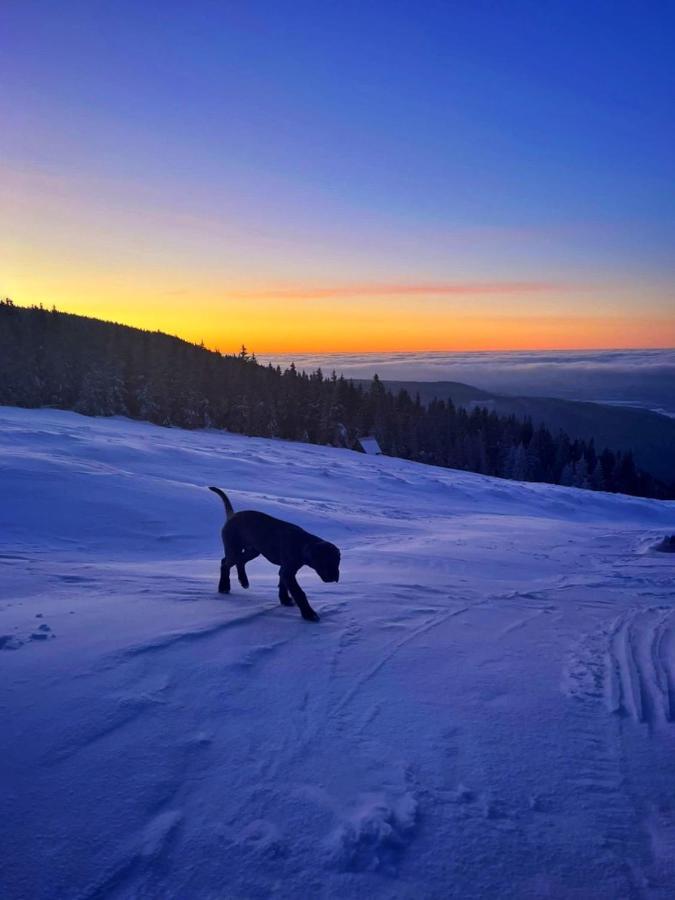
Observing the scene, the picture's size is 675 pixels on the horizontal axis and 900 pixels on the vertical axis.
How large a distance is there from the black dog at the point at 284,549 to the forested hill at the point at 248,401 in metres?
52.1

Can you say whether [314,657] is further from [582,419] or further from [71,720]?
[582,419]

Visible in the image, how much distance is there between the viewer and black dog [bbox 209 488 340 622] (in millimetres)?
5746

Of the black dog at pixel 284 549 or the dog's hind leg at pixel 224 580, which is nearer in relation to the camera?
the black dog at pixel 284 549

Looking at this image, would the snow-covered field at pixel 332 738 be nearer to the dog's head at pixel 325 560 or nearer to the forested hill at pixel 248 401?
the dog's head at pixel 325 560

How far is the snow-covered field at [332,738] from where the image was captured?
8.69ft

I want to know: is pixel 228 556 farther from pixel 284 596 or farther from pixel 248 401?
pixel 248 401

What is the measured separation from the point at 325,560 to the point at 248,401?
198 ft

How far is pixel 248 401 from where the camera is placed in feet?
213

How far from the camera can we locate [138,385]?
5991cm

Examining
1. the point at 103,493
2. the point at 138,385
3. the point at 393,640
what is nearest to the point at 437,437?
the point at 138,385

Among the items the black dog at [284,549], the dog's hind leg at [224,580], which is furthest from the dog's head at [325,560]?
the dog's hind leg at [224,580]

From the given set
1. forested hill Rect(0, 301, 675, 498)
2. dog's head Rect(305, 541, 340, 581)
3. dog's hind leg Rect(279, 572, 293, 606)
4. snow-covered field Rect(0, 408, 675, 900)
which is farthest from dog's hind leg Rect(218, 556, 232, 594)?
forested hill Rect(0, 301, 675, 498)

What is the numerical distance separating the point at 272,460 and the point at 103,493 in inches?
570

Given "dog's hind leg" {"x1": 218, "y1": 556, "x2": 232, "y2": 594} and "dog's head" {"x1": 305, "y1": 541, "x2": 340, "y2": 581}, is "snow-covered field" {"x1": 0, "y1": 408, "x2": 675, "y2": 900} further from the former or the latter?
"dog's head" {"x1": 305, "y1": 541, "x2": 340, "y2": 581}
